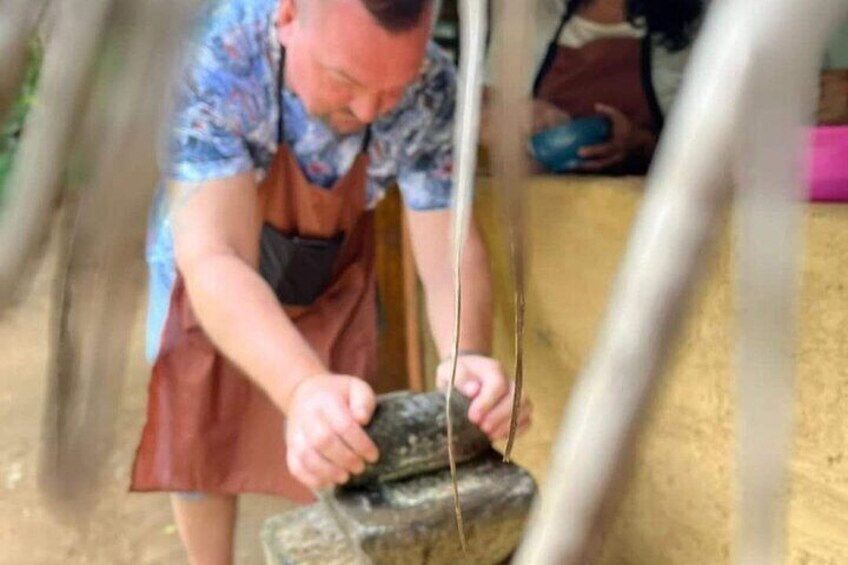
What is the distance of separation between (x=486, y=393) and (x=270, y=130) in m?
0.22

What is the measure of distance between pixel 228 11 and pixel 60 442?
445 millimetres

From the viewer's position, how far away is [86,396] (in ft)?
0.45

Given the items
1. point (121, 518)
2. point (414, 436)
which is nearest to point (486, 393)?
point (414, 436)

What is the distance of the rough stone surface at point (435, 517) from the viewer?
0.49 meters

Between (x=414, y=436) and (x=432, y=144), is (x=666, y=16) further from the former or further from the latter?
(x=414, y=436)

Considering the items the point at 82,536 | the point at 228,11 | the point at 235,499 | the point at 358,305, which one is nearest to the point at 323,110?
the point at 228,11

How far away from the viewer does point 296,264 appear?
2.24 feet

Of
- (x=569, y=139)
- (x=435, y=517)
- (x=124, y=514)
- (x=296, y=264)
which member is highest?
(x=569, y=139)

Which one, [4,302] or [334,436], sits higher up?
[4,302]

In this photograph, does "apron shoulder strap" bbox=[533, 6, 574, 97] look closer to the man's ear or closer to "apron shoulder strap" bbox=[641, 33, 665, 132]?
"apron shoulder strap" bbox=[641, 33, 665, 132]

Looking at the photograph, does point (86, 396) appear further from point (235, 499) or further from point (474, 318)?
point (235, 499)

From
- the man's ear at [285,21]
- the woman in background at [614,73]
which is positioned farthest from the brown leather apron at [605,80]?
the man's ear at [285,21]

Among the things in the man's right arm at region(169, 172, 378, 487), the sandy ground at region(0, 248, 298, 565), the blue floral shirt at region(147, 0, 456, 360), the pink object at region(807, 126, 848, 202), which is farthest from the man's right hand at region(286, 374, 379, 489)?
the sandy ground at region(0, 248, 298, 565)

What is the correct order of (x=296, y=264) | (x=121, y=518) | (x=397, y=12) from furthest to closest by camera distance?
(x=121, y=518), (x=296, y=264), (x=397, y=12)
